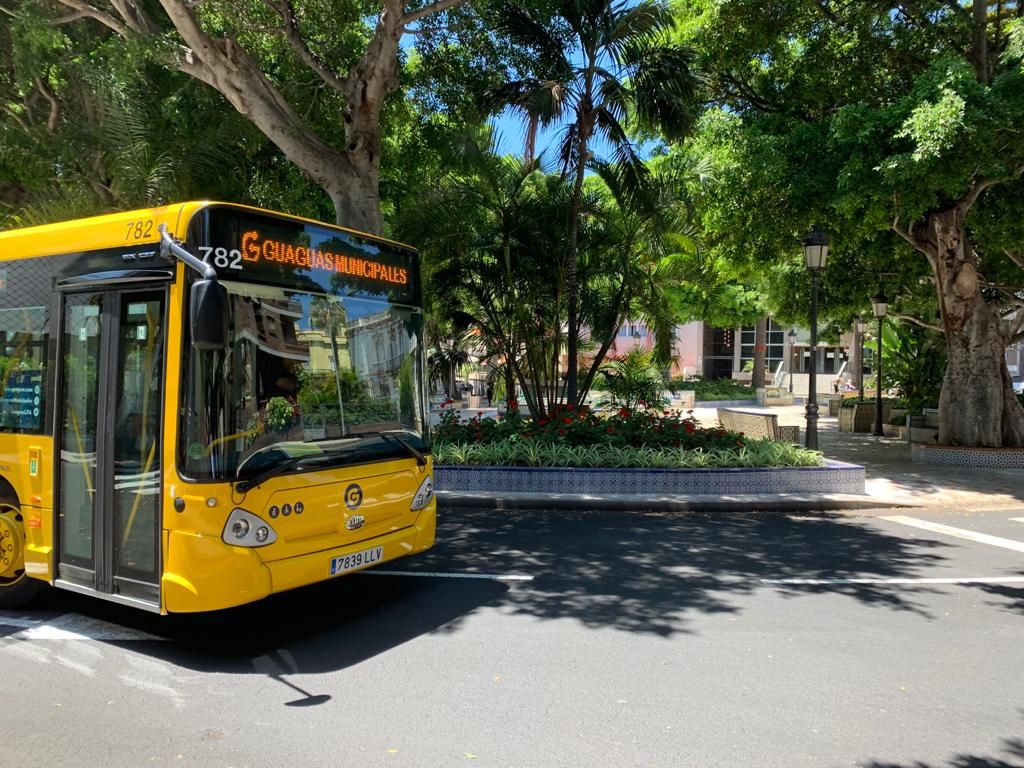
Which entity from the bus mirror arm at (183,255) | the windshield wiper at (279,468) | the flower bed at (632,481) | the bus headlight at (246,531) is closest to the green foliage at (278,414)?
the windshield wiper at (279,468)

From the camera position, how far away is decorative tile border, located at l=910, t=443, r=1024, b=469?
14.3 m

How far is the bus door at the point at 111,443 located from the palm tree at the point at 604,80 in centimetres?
876

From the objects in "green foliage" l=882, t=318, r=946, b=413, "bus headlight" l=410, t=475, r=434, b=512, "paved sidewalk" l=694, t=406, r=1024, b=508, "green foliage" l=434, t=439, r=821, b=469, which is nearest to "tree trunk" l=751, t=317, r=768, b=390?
"green foliage" l=882, t=318, r=946, b=413

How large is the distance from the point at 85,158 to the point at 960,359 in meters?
17.0

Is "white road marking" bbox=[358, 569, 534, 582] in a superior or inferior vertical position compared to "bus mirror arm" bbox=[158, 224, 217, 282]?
inferior

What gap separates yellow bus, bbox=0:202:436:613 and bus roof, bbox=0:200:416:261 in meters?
0.02

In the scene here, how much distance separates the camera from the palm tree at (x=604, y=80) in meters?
12.2

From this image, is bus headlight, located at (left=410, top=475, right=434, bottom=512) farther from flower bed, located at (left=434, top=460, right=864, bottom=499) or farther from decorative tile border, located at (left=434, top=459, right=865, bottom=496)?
decorative tile border, located at (left=434, top=459, right=865, bottom=496)

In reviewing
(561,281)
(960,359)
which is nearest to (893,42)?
(960,359)

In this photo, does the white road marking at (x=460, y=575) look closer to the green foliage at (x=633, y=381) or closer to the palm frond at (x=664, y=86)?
A: the green foliage at (x=633, y=381)

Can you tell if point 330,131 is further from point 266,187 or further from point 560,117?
point 560,117

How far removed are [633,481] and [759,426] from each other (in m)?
6.36

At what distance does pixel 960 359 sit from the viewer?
15.1m

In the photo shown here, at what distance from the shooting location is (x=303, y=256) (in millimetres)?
5152
